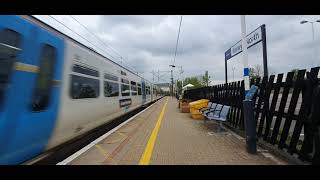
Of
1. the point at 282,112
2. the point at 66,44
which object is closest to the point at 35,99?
the point at 66,44

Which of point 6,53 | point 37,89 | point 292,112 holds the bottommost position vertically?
point 292,112

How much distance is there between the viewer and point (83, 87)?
862 cm

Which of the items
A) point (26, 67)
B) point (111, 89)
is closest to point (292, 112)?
point (26, 67)

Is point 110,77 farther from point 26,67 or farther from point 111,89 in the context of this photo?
point 26,67

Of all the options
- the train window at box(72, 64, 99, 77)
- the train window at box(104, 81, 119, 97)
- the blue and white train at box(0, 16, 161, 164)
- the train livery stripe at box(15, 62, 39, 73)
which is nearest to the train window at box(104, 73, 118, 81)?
the train window at box(104, 81, 119, 97)

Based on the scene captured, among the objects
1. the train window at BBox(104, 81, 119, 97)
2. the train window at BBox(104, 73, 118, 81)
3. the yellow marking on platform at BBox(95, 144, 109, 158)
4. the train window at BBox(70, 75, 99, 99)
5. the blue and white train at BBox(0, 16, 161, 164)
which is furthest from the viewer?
the train window at BBox(104, 73, 118, 81)

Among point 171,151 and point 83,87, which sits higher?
point 83,87

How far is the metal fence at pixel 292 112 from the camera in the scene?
531cm

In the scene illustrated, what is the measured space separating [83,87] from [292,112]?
204 inches

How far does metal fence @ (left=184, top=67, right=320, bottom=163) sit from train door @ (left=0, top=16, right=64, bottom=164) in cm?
459

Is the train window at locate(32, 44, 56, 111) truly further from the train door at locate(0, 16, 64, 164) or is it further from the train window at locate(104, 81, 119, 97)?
the train window at locate(104, 81, 119, 97)

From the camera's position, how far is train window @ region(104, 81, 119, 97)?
11572 mm

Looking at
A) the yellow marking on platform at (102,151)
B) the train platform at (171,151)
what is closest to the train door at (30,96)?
the train platform at (171,151)
